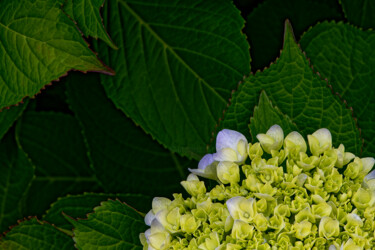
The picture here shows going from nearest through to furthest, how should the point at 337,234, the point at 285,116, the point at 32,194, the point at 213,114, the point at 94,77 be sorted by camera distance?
the point at 337,234, the point at 285,116, the point at 213,114, the point at 94,77, the point at 32,194

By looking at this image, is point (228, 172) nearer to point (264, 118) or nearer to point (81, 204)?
point (264, 118)

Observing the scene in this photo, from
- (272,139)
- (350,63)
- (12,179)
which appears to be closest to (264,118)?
(272,139)

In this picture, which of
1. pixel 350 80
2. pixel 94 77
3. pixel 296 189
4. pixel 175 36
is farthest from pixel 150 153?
pixel 296 189

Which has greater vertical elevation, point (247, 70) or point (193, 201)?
point (247, 70)

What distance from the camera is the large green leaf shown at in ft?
4.20

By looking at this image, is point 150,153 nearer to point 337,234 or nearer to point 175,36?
Answer: point 175,36

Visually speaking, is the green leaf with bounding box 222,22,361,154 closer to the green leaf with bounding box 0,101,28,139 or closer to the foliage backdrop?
the foliage backdrop

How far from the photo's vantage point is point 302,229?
69cm

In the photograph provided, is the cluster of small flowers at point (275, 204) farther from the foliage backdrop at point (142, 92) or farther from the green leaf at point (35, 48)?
the green leaf at point (35, 48)

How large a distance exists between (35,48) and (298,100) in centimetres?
43

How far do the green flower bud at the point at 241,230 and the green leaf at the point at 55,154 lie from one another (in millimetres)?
783

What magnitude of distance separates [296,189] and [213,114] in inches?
16.1

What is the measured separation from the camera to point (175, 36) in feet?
3.65

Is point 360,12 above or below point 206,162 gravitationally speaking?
above
